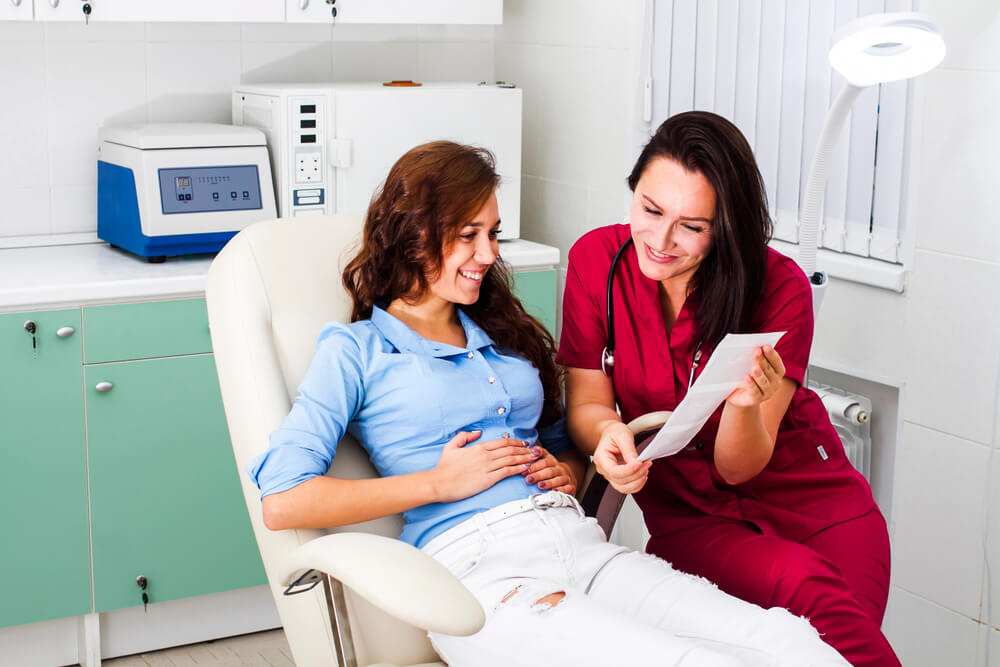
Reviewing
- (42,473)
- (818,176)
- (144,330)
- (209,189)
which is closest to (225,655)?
(42,473)

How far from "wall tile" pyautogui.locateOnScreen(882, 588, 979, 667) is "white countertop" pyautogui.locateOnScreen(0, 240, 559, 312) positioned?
1.19m

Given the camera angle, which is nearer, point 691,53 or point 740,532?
point 740,532

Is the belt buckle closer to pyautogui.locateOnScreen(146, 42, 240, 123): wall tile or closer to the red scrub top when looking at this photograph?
the red scrub top

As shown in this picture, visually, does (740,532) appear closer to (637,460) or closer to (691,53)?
(637,460)

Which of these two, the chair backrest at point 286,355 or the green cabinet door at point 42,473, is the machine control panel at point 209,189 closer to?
the green cabinet door at point 42,473

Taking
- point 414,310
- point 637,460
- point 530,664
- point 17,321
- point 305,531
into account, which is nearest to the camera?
point 530,664

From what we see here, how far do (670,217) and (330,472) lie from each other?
615mm

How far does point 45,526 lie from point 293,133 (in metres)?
1.04

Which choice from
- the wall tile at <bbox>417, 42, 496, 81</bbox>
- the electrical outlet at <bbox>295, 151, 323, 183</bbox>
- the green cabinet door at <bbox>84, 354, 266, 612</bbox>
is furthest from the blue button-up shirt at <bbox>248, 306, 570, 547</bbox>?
the wall tile at <bbox>417, 42, 496, 81</bbox>

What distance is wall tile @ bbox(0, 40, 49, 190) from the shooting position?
2732 millimetres

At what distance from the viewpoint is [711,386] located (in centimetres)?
147

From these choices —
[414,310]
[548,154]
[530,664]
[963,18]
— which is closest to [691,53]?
[548,154]

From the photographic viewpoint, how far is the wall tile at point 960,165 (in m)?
2.02

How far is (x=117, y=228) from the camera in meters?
2.72
